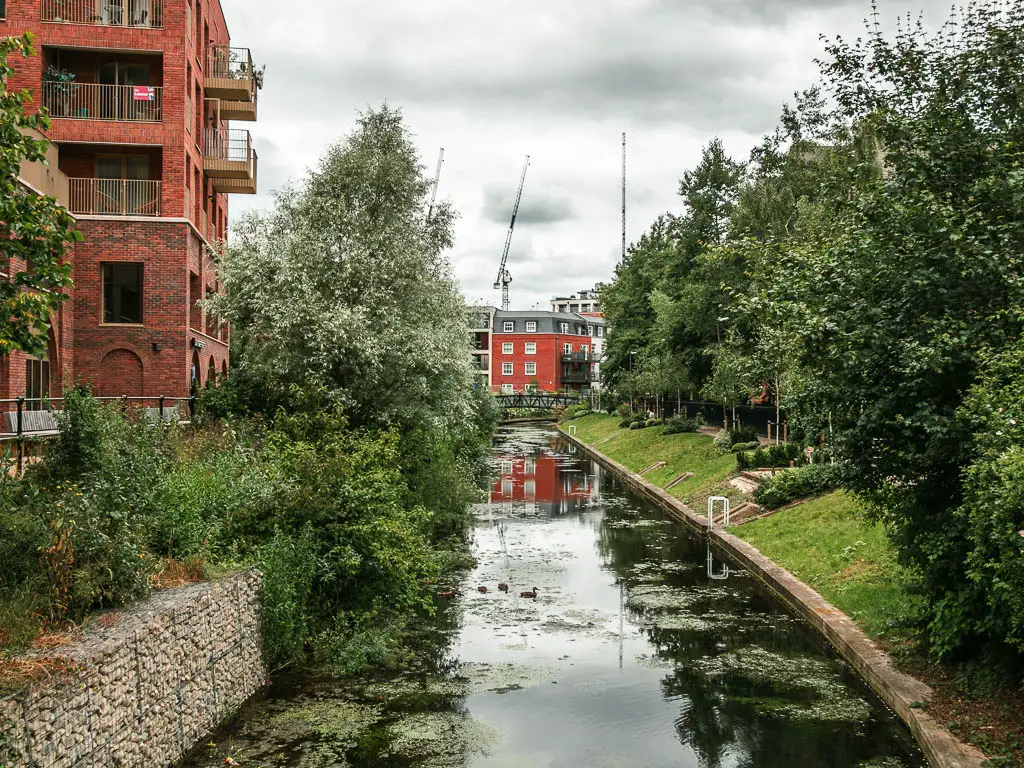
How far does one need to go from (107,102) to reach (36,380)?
8.60 m

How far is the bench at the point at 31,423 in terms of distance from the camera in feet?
55.3

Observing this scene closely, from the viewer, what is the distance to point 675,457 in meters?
36.1

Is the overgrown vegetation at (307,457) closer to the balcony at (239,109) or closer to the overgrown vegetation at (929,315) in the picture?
the overgrown vegetation at (929,315)

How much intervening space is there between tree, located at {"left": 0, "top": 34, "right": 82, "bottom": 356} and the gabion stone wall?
109 inches

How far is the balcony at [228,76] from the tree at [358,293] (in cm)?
1016

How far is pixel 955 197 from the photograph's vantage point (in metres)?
10.7

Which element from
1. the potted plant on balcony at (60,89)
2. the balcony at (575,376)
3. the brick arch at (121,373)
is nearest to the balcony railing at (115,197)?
the potted plant on balcony at (60,89)

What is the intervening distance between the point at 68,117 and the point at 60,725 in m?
23.3

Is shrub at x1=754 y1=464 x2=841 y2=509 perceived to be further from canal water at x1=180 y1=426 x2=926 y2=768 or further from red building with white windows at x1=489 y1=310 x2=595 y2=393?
red building with white windows at x1=489 y1=310 x2=595 y2=393

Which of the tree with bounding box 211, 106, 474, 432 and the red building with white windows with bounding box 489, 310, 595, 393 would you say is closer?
the tree with bounding box 211, 106, 474, 432

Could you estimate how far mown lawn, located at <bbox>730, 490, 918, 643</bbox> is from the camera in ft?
42.0

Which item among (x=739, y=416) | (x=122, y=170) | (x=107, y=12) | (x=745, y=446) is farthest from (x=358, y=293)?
(x=739, y=416)

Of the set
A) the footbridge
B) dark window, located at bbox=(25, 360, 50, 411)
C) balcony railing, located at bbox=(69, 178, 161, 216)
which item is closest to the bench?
dark window, located at bbox=(25, 360, 50, 411)

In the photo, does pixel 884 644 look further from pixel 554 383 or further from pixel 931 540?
pixel 554 383
